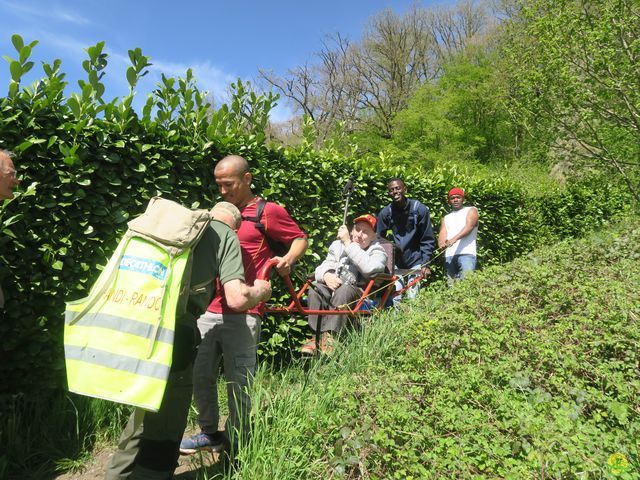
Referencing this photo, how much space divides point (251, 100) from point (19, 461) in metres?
3.83

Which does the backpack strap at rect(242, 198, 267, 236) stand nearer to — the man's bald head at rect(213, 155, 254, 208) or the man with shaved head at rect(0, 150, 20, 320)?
the man's bald head at rect(213, 155, 254, 208)

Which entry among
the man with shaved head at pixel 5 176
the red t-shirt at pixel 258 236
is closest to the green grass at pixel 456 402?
the red t-shirt at pixel 258 236

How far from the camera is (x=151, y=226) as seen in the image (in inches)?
88.0

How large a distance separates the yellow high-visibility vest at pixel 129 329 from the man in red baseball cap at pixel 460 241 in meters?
5.02

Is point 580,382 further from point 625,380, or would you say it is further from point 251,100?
point 251,100

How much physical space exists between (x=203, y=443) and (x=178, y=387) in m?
1.06

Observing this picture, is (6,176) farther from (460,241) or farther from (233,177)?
(460,241)

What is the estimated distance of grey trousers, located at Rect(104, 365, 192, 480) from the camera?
2369 millimetres

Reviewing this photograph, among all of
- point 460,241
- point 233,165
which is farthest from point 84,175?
point 460,241

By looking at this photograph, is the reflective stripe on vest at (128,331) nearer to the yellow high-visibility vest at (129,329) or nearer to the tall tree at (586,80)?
the yellow high-visibility vest at (129,329)

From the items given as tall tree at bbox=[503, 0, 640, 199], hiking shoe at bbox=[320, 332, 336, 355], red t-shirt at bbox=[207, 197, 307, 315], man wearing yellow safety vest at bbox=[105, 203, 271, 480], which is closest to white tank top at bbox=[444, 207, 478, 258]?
hiking shoe at bbox=[320, 332, 336, 355]

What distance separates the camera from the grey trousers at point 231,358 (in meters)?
2.92

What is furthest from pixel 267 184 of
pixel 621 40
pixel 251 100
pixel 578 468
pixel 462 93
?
pixel 462 93

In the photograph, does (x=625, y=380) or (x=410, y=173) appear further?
(x=410, y=173)
